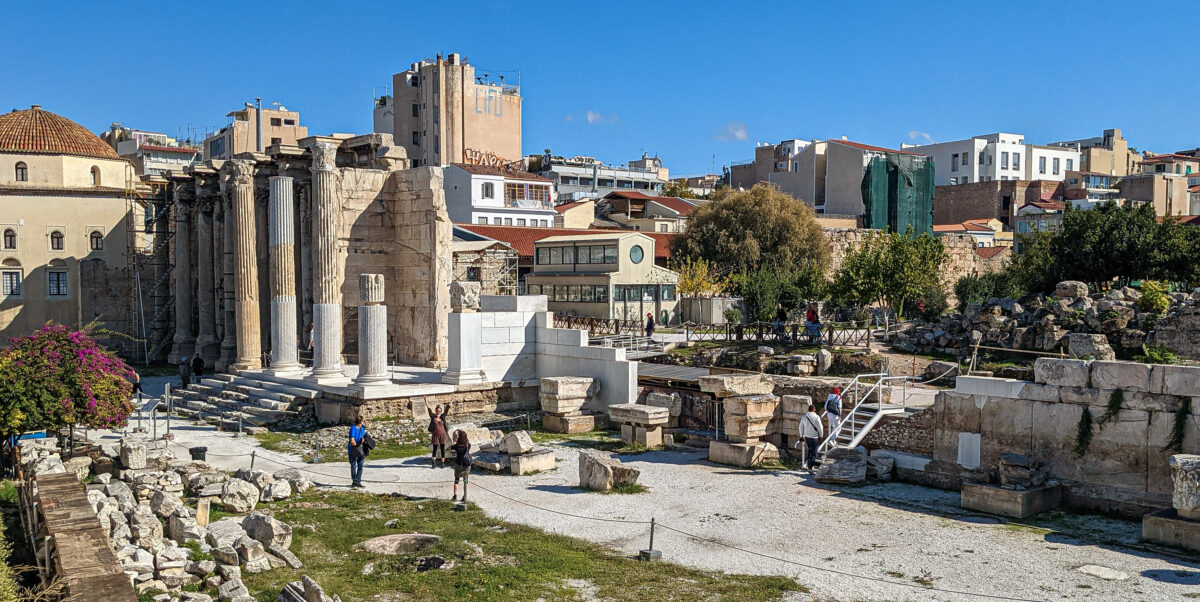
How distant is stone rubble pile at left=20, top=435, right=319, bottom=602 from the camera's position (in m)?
9.80

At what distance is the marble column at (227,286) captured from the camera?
1096 inches

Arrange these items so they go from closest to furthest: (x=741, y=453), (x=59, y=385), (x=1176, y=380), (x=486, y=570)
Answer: (x=486, y=570), (x=1176, y=380), (x=59, y=385), (x=741, y=453)

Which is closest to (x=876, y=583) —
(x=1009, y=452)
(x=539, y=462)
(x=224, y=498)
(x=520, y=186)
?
(x=1009, y=452)

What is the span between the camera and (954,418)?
16.1 meters

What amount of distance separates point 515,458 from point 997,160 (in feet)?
212

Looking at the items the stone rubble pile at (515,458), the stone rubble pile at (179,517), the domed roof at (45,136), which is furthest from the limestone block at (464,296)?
the domed roof at (45,136)

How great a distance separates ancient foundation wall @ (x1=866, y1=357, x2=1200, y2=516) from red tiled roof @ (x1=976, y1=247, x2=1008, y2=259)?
4131 cm

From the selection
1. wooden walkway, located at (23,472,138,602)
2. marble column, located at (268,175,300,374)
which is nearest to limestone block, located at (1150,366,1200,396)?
wooden walkway, located at (23,472,138,602)

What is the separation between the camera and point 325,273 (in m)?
22.8

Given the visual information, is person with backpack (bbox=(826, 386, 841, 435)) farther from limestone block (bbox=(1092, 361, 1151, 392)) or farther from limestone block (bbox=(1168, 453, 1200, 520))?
limestone block (bbox=(1168, 453, 1200, 520))

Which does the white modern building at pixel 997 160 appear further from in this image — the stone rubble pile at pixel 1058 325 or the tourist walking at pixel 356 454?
the tourist walking at pixel 356 454

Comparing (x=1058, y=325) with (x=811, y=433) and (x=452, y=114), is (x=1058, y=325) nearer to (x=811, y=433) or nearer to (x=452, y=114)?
(x=811, y=433)

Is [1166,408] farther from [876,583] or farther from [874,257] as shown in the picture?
[874,257]

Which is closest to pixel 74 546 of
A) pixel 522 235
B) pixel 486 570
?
pixel 486 570
